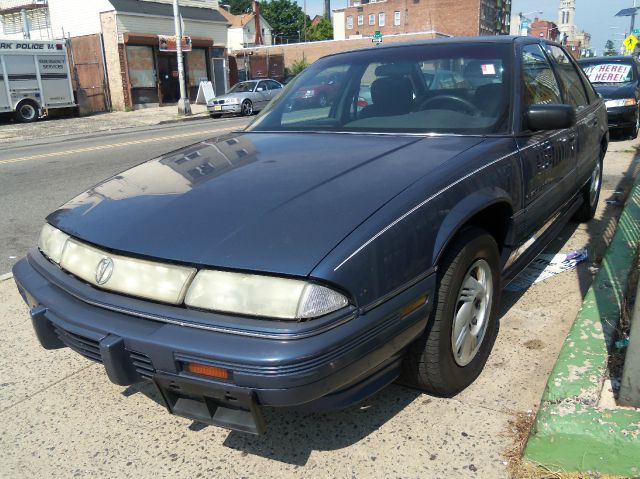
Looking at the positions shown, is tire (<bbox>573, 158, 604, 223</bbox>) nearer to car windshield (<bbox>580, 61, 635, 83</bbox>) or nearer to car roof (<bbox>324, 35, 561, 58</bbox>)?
car roof (<bbox>324, 35, 561, 58</bbox>)

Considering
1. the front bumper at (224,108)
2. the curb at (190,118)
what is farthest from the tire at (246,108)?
the curb at (190,118)

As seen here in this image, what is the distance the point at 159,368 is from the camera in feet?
6.57

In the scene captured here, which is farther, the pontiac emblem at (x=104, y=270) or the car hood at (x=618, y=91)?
the car hood at (x=618, y=91)

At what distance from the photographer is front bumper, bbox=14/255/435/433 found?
186 cm

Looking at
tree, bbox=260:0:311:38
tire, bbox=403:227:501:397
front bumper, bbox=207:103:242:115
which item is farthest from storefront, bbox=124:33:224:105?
tree, bbox=260:0:311:38

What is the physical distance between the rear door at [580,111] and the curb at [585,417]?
4.83 ft

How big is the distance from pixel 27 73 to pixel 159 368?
23084 mm

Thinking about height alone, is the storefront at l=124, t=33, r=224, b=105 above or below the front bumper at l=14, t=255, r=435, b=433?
above

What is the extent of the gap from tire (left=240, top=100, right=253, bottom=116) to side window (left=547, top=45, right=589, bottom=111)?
63.0 feet

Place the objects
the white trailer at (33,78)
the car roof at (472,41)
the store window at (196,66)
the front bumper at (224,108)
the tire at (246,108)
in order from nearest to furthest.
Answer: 1. the car roof at (472,41)
2. the white trailer at (33,78)
3. the front bumper at (224,108)
4. the tire at (246,108)
5. the store window at (196,66)

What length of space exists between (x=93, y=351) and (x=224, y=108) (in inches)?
851

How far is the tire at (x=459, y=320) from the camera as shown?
2.40 m

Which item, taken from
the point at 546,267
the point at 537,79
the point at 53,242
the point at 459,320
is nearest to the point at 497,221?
the point at 459,320

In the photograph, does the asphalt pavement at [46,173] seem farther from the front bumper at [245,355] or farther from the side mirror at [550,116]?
the side mirror at [550,116]
